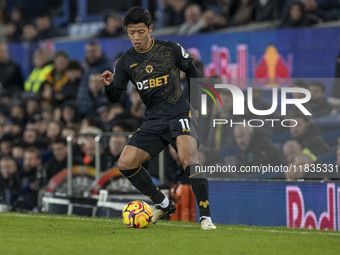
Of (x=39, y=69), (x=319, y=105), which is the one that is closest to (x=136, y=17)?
(x=319, y=105)

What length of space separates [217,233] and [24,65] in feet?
36.1

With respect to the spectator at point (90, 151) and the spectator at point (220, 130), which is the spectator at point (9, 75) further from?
the spectator at point (220, 130)

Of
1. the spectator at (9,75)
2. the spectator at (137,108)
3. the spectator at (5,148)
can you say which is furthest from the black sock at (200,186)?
the spectator at (9,75)

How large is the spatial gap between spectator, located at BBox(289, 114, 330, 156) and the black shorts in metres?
2.48

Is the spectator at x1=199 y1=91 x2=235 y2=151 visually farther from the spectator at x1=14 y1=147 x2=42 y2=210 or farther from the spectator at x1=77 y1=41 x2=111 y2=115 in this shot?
the spectator at x1=77 y1=41 x2=111 y2=115

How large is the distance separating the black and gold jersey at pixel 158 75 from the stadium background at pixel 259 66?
2.49 metres

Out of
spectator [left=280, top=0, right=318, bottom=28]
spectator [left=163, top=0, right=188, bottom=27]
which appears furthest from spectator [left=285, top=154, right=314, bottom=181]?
spectator [left=163, top=0, right=188, bottom=27]

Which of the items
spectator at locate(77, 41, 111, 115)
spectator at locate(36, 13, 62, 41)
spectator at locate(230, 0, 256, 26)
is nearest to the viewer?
spectator at locate(230, 0, 256, 26)

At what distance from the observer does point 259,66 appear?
43.7 ft

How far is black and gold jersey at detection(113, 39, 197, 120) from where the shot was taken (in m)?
8.56

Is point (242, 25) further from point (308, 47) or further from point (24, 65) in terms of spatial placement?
point (24, 65)

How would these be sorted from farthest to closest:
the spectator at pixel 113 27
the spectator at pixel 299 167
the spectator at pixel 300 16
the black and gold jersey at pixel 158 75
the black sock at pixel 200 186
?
the spectator at pixel 113 27
the spectator at pixel 300 16
the spectator at pixel 299 167
the black and gold jersey at pixel 158 75
the black sock at pixel 200 186

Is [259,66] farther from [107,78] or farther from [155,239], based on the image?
[155,239]

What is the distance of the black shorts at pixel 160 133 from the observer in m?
8.46
